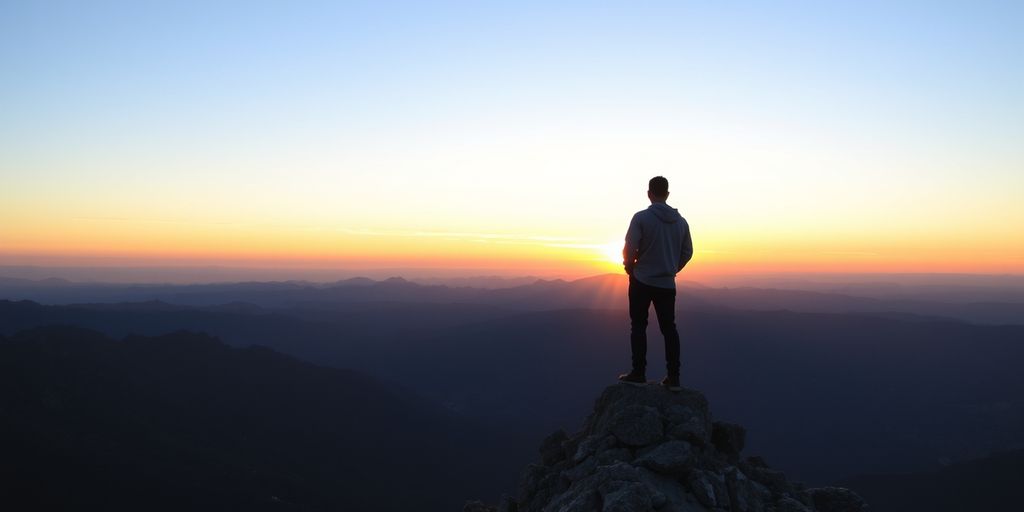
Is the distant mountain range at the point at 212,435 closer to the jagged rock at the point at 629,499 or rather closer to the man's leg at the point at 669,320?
the man's leg at the point at 669,320

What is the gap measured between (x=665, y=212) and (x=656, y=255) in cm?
67

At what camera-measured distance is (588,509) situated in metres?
8.15

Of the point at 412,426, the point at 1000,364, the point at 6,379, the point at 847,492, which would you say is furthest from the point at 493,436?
the point at 1000,364

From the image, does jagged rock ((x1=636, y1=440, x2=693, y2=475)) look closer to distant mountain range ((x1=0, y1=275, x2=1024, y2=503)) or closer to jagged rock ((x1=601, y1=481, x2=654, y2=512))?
jagged rock ((x1=601, y1=481, x2=654, y2=512))

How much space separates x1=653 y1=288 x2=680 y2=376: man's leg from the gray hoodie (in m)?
0.17

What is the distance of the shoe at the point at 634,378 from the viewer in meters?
10.6

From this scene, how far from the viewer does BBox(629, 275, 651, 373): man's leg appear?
9656 mm

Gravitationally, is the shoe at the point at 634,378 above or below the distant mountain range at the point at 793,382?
A: above

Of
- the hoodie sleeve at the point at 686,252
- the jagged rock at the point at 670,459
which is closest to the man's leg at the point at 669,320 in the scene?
the hoodie sleeve at the point at 686,252

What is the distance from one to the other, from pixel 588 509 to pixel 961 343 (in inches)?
8621

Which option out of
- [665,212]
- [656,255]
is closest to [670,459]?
[656,255]

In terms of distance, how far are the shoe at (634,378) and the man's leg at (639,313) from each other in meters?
0.47

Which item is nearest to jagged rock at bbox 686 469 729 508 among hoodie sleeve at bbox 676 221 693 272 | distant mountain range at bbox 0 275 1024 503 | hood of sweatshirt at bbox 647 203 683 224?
hoodie sleeve at bbox 676 221 693 272

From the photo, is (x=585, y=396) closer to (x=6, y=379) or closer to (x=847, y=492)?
(x=6, y=379)
